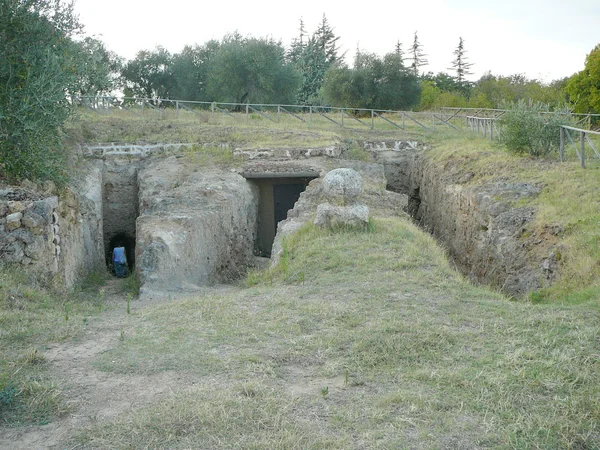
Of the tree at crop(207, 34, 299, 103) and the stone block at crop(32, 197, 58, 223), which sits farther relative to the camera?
the tree at crop(207, 34, 299, 103)

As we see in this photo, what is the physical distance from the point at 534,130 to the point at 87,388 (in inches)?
556

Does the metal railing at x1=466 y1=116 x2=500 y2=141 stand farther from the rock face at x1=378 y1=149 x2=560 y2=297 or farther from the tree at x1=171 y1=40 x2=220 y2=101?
the tree at x1=171 y1=40 x2=220 y2=101

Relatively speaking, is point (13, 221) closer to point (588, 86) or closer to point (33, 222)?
point (33, 222)

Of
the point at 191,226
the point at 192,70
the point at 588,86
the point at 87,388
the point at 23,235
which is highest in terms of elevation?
the point at 192,70

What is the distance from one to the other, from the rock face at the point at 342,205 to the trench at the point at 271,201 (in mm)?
6180

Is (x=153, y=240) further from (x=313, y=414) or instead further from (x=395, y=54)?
(x=395, y=54)

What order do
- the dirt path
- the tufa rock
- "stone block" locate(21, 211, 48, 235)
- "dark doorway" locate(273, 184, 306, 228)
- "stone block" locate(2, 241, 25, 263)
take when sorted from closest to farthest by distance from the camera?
the dirt path < "stone block" locate(2, 241, 25, 263) < "stone block" locate(21, 211, 48, 235) < the tufa rock < "dark doorway" locate(273, 184, 306, 228)

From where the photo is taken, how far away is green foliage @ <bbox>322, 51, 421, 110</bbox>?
3634cm

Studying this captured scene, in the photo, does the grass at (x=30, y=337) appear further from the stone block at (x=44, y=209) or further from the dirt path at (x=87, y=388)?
the stone block at (x=44, y=209)

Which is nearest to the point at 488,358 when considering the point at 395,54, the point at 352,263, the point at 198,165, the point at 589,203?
the point at 352,263

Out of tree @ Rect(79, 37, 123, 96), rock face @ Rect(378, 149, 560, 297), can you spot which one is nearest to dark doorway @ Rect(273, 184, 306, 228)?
rock face @ Rect(378, 149, 560, 297)

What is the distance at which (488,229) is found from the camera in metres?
14.2

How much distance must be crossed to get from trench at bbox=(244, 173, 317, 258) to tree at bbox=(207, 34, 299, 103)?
16.4 metres

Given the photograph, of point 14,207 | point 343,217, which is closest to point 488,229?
point 343,217
